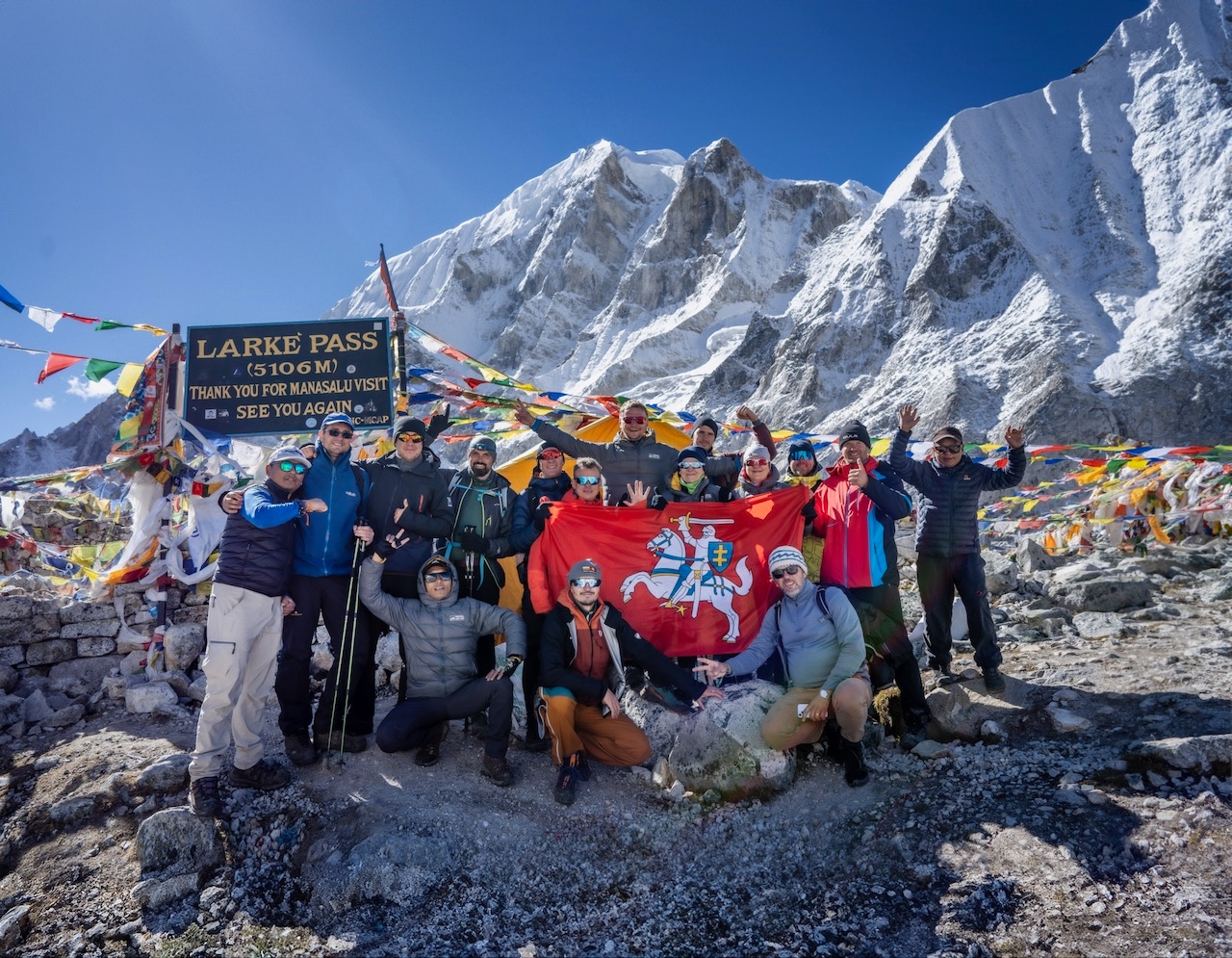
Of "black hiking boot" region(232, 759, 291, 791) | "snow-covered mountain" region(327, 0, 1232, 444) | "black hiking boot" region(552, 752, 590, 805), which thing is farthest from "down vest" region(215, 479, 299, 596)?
"snow-covered mountain" region(327, 0, 1232, 444)

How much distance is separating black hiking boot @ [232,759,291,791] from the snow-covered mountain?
32045 mm

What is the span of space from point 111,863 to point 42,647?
4.33 metres

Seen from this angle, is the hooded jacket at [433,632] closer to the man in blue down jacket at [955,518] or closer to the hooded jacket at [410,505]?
the hooded jacket at [410,505]

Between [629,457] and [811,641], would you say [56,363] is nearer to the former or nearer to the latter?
[629,457]

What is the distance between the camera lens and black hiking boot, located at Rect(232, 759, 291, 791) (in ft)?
15.8

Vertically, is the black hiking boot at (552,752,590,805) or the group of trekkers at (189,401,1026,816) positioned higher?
the group of trekkers at (189,401,1026,816)

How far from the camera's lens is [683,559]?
19.4 ft

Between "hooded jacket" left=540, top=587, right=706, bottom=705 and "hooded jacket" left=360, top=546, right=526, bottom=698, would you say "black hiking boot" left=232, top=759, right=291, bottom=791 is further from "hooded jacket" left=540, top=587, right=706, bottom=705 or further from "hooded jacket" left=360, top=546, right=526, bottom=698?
"hooded jacket" left=540, top=587, right=706, bottom=705

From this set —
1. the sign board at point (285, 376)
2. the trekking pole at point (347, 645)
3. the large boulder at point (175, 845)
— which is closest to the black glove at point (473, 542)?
the trekking pole at point (347, 645)

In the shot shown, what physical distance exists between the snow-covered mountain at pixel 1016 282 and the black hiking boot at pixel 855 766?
29751mm

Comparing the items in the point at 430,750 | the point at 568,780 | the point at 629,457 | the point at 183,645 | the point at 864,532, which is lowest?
the point at 568,780

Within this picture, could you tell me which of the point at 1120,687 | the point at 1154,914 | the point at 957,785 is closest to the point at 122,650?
the point at 957,785

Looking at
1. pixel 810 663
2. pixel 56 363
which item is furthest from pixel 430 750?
pixel 56 363

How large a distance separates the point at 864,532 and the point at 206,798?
16.6 ft
